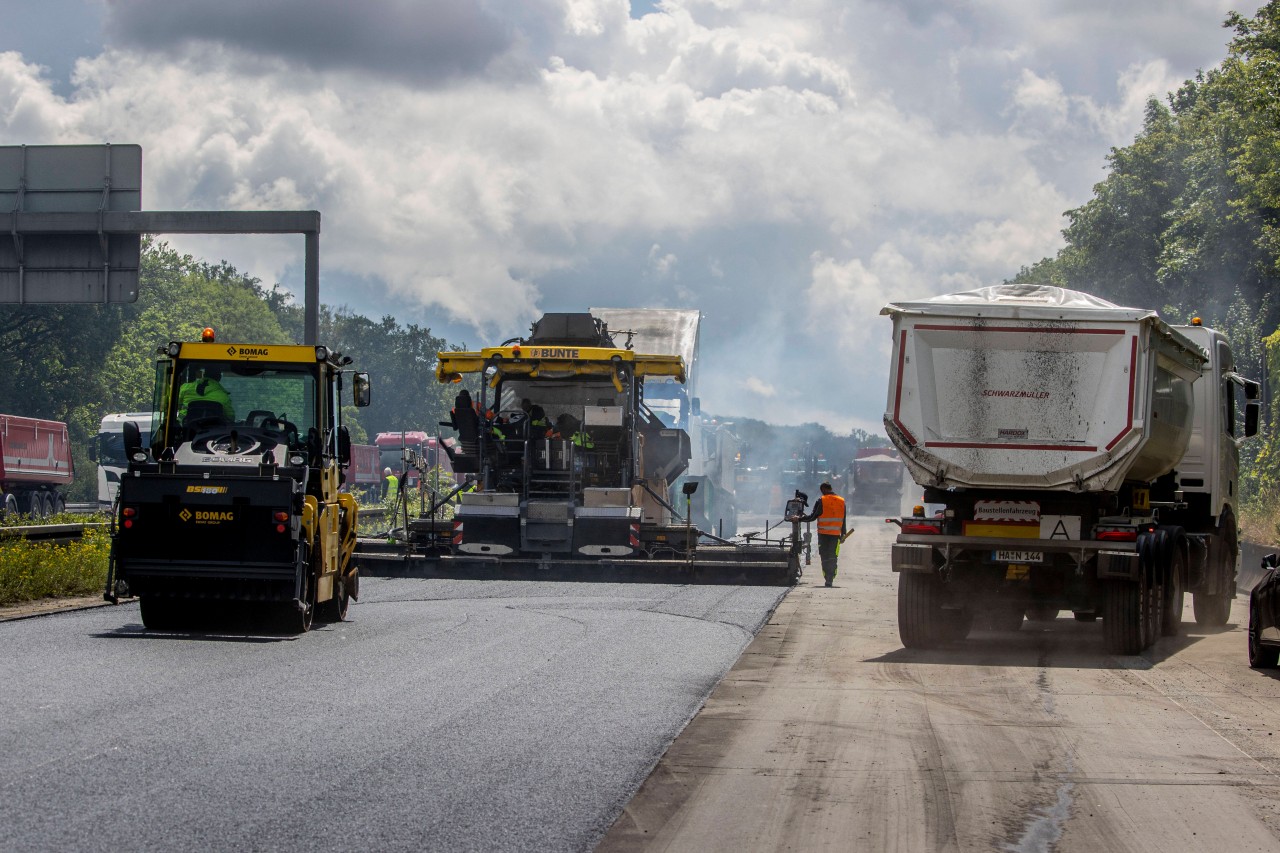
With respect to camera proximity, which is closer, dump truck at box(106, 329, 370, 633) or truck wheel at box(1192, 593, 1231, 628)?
dump truck at box(106, 329, 370, 633)

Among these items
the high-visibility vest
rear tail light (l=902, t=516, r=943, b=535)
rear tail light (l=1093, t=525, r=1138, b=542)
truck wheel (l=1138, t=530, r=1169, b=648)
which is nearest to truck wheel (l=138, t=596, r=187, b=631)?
rear tail light (l=902, t=516, r=943, b=535)

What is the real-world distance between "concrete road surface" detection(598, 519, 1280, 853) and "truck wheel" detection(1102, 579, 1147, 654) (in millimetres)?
173

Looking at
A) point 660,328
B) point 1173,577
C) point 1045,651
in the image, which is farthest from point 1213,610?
point 660,328

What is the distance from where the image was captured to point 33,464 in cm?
4066

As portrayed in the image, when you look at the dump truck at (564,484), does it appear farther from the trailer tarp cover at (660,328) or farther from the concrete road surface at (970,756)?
the trailer tarp cover at (660,328)

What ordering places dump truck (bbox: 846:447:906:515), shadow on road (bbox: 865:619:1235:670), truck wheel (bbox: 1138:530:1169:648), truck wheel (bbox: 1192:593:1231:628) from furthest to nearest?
1. dump truck (bbox: 846:447:906:515)
2. truck wheel (bbox: 1192:593:1231:628)
3. truck wheel (bbox: 1138:530:1169:648)
4. shadow on road (bbox: 865:619:1235:670)

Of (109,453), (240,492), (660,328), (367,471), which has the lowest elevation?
(240,492)

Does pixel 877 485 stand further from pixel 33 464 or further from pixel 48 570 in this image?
pixel 48 570

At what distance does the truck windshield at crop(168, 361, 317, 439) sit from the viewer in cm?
1446

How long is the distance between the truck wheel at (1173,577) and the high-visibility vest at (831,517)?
7.09 m

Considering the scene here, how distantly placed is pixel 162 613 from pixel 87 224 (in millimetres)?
10527

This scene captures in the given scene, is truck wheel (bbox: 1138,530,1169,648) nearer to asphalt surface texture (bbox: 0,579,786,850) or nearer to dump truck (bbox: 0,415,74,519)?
asphalt surface texture (bbox: 0,579,786,850)

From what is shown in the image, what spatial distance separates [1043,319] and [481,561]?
9.06 m

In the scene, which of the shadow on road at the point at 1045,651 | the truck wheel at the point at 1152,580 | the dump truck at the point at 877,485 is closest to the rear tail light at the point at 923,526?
the shadow on road at the point at 1045,651
